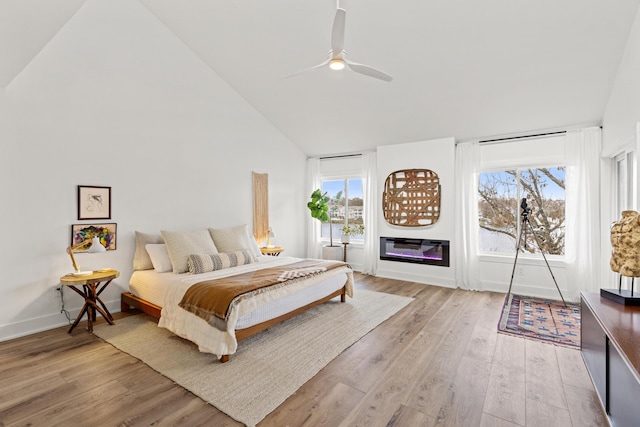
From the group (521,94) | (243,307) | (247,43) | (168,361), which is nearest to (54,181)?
(168,361)

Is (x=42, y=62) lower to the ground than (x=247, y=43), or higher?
lower

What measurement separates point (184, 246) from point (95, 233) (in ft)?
3.33

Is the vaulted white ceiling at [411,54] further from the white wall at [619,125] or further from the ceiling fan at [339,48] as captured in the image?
the ceiling fan at [339,48]

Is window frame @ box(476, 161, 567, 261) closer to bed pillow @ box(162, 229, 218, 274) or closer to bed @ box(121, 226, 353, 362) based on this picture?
bed @ box(121, 226, 353, 362)

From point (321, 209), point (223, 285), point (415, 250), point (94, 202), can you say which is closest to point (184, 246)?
point (94, 202)

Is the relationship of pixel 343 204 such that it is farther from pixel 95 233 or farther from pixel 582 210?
pixel 95 233

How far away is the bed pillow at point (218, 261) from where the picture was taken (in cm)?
365

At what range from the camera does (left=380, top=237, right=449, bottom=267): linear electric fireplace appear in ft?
17.2

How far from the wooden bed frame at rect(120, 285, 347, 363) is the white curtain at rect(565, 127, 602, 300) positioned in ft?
10.7

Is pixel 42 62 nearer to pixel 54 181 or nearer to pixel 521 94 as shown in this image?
pixel 54 181

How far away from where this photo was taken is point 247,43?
4.27 meters

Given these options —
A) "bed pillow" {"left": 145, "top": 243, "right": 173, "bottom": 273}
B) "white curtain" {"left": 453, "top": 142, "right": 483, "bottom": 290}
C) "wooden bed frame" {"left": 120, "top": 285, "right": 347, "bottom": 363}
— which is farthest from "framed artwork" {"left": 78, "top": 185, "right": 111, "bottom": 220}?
"white curtain" {"left": 453, "top": 142, "right": 483, "bottom": 290}

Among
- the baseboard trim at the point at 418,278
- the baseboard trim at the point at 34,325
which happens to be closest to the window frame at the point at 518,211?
the baseboard trim at the point at 418,278

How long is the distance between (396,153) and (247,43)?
312 centimetres
